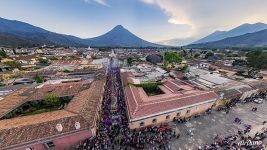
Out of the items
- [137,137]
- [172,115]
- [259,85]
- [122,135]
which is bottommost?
[122,135]

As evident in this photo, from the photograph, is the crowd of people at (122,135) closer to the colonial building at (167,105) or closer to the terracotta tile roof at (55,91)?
the colonial building at (167,105)

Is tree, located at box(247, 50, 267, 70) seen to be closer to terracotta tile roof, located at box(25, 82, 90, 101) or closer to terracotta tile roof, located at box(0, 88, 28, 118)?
terracotta tile roof, located at box(25, 82, 90, 101)

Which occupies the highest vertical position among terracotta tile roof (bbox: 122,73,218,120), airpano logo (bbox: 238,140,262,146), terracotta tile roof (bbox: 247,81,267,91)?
terracotta tile roof (bbox: 247,81,267,91)

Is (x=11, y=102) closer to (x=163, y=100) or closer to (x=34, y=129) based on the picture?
(x=34, y=129)

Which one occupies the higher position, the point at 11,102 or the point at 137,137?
the point at 11,102

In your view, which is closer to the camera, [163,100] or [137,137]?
[137,137]

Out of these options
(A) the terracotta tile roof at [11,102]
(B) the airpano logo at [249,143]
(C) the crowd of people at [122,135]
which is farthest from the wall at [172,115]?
(A) the terracotta tile roof at [11,102]

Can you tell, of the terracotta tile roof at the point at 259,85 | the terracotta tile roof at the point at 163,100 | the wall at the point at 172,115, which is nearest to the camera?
the wall at the point at 172,115

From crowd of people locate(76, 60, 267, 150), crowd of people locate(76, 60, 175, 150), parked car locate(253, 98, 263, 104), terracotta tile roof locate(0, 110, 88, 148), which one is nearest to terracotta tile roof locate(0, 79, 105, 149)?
terracotta tile roof locate(0, 110, 88, 148)

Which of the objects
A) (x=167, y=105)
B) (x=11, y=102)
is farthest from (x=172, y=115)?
(x=11, y=102)

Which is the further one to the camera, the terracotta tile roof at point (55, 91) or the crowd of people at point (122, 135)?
the terracotta tile roof at point (55, 91)
